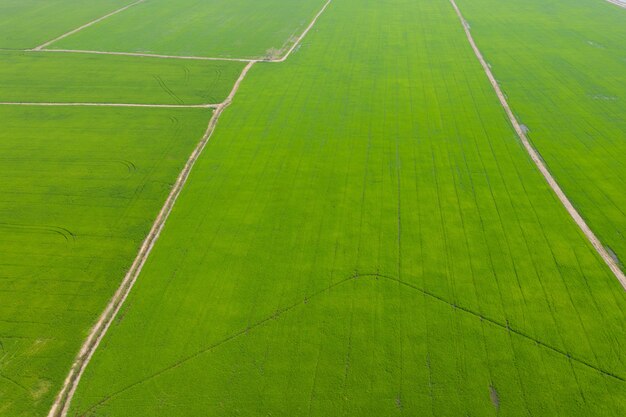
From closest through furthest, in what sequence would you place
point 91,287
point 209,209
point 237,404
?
point 237,404 < point 91,287 < point 209,209

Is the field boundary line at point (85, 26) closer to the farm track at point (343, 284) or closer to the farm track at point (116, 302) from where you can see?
the farm track at point (116, 302)

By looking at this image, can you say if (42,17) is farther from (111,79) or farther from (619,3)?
(619,3)

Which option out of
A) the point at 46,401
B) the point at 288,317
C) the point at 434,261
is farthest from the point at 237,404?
the point at 434,261

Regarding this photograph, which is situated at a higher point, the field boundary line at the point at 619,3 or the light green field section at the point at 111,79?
the field boundary line at the point at 619,3

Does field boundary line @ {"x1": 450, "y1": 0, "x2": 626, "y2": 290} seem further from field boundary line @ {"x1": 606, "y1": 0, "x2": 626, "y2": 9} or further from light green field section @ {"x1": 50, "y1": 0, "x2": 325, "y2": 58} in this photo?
field boundary line @ {"x1": 606, "y1": 0, "x2": 626, "y2": 9}

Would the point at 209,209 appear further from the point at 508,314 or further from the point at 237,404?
the point at 508,314

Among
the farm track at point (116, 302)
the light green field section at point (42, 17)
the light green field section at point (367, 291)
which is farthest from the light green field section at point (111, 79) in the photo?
the farm track at point (116, 302)

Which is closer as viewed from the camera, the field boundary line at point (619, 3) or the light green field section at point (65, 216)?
the light green field section at point (65, 216)
